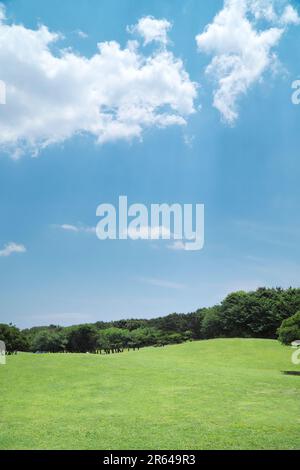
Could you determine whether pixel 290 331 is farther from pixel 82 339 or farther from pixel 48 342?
pixel 82 339

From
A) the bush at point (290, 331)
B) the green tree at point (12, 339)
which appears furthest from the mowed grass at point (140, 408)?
the green tree at point (12, 339)

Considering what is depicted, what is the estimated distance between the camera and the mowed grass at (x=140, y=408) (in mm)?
18797

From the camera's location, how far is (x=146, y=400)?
1112 inches

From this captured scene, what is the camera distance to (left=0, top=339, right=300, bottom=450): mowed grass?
740 inches

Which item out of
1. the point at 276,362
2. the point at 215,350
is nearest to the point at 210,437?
the point at 276,362

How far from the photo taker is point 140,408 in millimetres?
25625

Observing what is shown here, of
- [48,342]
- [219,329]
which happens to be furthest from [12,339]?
[219,329]

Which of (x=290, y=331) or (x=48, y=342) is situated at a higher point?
(x=290, y=331)

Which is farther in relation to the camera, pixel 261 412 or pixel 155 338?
pixel 155 338

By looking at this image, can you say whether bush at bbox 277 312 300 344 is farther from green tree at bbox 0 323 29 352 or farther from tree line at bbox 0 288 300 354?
tree line at bbox 0 288 300 354

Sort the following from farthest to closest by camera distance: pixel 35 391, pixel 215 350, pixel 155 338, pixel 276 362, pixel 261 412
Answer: pixel 155 338 → pixel 215 350 → pixel 276 362 → pixel 35 391 → pixel 261 412

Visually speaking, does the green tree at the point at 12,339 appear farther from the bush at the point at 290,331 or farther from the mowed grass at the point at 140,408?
the bush at the point at 290,331
